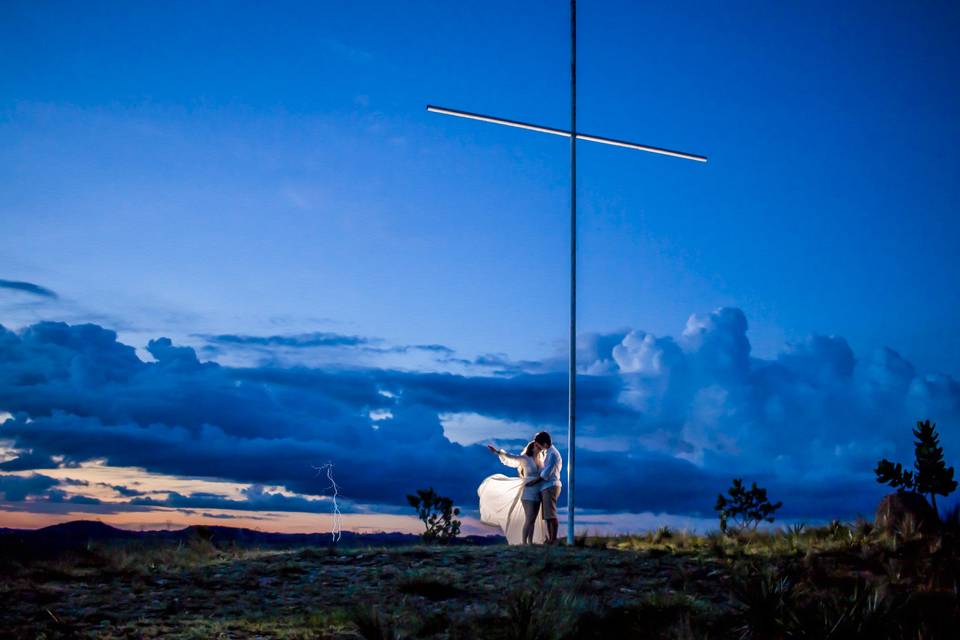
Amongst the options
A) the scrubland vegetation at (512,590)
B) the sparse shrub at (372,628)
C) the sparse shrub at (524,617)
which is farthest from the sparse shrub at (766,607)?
the sparse shrub at (372,628)

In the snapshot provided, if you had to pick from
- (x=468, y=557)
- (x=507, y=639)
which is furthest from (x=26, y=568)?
(x=507, y=639)

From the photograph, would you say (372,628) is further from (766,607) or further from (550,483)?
(550,483)

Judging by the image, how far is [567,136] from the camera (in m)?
23.5

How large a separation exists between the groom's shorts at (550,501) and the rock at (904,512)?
23.0ft

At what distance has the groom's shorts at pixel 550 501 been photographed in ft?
69.8

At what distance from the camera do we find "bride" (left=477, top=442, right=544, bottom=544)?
69.8 ft

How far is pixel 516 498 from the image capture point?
74.6ft

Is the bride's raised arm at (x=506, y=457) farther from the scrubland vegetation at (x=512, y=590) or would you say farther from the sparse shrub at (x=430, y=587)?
the sparse shrub at (x=430, y=587)

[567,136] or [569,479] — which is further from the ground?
[567,136]

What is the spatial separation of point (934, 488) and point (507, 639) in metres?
14.1

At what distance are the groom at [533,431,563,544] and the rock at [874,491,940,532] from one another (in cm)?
700

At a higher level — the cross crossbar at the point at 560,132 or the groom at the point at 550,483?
the cross crossbar at the point at 560,132

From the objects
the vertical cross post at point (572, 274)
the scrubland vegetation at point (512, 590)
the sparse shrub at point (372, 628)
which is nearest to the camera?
the sparse shrub at point (372, 628)

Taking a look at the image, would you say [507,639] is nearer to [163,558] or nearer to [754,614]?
[754,614]
